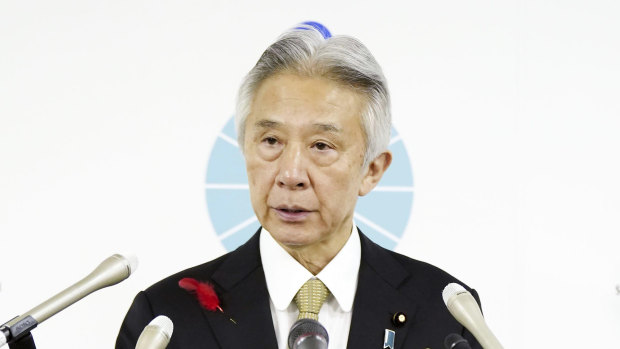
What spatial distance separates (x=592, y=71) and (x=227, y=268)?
1.84m

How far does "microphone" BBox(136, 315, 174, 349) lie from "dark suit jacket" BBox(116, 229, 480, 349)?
23.5 inches

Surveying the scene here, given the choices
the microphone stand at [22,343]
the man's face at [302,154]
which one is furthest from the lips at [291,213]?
the microphone stand at [22,343]

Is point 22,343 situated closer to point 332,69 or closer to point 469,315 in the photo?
point 469,315

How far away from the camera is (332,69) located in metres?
1.97

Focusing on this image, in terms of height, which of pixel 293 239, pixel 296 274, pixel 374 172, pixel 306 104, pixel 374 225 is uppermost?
pixel 306 104

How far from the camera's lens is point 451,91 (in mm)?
3113

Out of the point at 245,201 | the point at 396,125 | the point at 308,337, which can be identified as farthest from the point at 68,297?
the point at 396,125

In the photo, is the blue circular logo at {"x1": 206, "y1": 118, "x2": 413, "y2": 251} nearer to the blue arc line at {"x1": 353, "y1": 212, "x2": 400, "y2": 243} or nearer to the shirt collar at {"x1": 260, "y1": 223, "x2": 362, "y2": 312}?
the blue arc line at {"x1": 353, "y1": 212, "x2": 400, "y2": 243}

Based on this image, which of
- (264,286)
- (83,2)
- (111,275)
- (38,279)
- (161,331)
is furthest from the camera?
(83,2)

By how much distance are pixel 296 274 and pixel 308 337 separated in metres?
0.61

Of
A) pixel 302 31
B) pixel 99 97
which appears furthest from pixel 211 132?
pixel 302 31

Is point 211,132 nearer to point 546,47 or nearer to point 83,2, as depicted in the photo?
point 83,2

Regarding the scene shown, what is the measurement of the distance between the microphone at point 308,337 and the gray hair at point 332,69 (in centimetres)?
68

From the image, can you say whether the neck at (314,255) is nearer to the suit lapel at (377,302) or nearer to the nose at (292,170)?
the suit lapel at (377,302)
